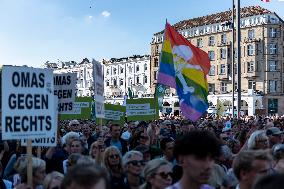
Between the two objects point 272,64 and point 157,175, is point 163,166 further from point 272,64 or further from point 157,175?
point 272,64

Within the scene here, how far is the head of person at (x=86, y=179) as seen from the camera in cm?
309

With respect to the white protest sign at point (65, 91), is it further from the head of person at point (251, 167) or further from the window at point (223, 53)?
the window at point (223, 53)

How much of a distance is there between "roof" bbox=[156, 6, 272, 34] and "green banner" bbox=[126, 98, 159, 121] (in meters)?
68.0

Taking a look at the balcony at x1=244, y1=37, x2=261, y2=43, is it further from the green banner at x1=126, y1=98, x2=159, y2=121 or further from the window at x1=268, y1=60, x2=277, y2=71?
the green banner at x1=126, y1=98, x2=159, y2=121

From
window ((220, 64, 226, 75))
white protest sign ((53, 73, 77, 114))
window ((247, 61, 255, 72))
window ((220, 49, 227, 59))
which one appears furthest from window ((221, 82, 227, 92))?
white protest sign ((53, 73, 77, 114))

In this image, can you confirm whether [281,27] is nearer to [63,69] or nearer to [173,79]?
[63,69]

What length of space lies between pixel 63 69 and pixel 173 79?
114 meters

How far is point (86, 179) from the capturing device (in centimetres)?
310

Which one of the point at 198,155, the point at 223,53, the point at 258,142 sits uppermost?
the point at 223,53

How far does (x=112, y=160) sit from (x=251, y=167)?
2416 mm

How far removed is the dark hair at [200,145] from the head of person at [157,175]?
94 cm

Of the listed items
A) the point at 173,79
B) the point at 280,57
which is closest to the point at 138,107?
the point at 173,79

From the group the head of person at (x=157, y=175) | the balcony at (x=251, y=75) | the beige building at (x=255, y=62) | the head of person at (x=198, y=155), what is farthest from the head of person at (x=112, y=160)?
the balcony at (x=251, y=75)

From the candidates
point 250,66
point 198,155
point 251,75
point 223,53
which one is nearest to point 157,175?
point 198,155
